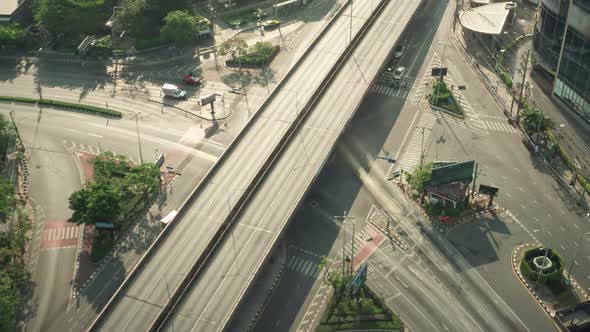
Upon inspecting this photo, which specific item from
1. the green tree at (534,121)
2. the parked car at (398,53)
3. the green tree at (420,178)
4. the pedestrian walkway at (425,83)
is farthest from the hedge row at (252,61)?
the green tree at (534,121)

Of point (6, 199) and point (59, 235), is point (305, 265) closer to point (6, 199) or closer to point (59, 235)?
point (59, 235)

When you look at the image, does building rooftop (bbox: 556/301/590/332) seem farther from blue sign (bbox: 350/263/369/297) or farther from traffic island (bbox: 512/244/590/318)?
blue sign (bbox: 350/263/369/297)

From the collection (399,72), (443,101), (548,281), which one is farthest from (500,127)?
(548,281)

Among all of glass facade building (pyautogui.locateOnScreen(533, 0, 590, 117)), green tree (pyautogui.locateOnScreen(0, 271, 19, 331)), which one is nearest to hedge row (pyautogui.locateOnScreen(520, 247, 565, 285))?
glass facade building (pyautogui.locateOnScreen(533, 0, 590, 117))

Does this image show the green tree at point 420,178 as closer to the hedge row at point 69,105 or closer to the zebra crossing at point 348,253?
the zebra crossing at point 348,253

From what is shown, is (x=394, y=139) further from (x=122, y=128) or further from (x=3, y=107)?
(x=3, y=107)

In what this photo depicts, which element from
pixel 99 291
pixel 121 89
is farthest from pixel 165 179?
pixel 121 89
